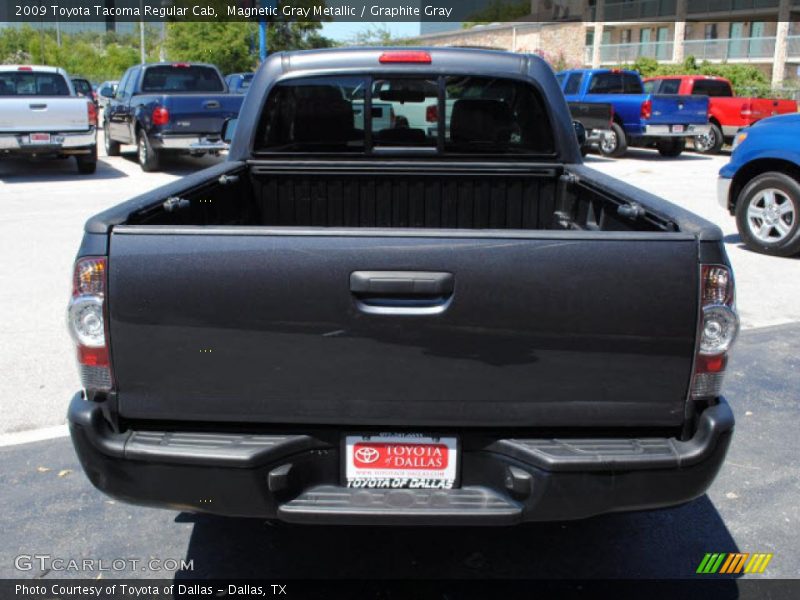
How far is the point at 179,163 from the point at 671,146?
37.0 feet

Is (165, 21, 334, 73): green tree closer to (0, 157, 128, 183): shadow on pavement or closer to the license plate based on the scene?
(0, 157, 128, 183): shadow on pavement

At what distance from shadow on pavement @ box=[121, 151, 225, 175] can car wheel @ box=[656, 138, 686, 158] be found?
10279mm

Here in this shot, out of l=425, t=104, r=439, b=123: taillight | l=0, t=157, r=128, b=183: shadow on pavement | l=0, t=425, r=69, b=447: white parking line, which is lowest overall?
l=0, t=425, r=69, b=447: white parking line

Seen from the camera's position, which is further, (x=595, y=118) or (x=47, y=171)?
(x=595, y=118)

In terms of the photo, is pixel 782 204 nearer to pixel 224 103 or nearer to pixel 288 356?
pixel 288 356

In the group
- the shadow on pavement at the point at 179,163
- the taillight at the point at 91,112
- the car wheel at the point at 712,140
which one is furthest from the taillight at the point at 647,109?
the taillight at the point at 91,112

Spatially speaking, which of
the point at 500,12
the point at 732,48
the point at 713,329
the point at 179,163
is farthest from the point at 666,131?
the point at 500,12

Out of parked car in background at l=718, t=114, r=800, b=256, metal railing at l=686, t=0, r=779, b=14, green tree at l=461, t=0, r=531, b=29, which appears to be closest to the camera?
parked car in background at l=718, t=114, r=800, b=256

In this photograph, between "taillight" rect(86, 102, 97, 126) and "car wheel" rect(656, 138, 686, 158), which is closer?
"taillight" rect(86, 102, 97, 126)

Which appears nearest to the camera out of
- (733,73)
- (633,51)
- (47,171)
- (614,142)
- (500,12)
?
(47,171)

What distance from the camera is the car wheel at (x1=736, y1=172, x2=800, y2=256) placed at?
8742 mm

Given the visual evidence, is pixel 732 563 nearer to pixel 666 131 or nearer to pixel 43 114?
pixel 43 114

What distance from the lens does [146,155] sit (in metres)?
15.9

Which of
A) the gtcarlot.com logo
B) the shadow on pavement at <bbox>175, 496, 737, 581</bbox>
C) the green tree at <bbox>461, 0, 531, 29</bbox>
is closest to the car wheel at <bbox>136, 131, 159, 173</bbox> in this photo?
the shadow on pavement at <bbox>175, 496, 737, 581</bbox>
